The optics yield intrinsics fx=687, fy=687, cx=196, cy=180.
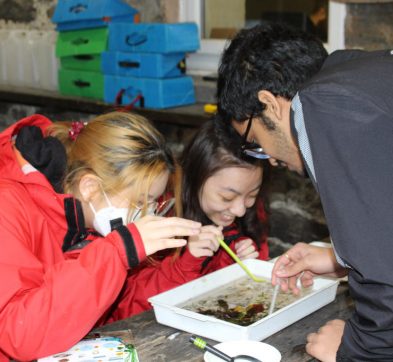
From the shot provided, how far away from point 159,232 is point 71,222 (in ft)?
1.05

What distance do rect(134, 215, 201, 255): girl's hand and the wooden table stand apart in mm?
202

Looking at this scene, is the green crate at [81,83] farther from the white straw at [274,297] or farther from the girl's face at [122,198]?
the white straw at [274,297]

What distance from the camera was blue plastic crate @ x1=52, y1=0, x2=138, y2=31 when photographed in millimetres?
3480

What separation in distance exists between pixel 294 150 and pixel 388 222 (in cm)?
48

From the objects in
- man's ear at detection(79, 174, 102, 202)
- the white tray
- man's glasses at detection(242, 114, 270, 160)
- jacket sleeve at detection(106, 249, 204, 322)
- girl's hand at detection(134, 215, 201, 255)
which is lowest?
jacket sleeve at detection(106, 249, 204, 322)

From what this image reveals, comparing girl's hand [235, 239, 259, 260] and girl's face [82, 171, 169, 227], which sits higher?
girl's face [82, 171, 169, 227]

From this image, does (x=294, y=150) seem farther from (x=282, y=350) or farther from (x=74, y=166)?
(x=74, y=166)

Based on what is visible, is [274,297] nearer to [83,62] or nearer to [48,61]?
[83,62]

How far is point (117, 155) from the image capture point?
1815 millimetres

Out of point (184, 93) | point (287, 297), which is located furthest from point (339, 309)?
point (184, 93)

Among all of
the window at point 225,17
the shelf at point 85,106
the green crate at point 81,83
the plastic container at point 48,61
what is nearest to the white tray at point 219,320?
the shelf at point 85,106

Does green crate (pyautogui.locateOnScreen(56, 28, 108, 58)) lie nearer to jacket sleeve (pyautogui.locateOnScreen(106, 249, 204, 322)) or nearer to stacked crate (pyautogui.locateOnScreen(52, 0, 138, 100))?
stacked crate (pyautogui.locateOnScreen(52, 0, 138, 100))

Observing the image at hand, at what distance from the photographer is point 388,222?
123cm

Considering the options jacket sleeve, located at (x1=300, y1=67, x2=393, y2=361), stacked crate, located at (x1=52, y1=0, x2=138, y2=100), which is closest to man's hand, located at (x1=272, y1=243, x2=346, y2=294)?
jacket sleeve, located at (x1=300, y1=67, x2=393, y2=361)
